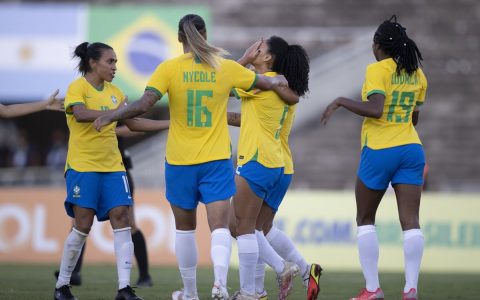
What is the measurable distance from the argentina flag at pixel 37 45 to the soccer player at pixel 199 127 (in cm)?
1770

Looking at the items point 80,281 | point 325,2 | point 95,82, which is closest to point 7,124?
point 325,2

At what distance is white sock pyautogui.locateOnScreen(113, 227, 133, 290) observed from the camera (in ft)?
30.5

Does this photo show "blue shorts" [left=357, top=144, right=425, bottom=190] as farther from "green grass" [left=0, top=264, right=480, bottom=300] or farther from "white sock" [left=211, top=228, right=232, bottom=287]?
"green grass" [left=0, top=264, right=480, bottom=300]

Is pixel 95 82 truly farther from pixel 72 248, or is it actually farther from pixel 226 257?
pixel 226 257

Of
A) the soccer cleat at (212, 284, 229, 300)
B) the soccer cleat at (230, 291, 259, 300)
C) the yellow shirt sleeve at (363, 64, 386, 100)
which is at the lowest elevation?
the soccer cleat at (230, 291, 259, 300)

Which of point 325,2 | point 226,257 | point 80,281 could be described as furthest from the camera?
point 325,2

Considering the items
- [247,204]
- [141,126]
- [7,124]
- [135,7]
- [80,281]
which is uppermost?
[135,7]

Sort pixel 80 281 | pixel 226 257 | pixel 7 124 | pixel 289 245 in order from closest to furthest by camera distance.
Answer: pixel 226 257, pixel 289 245, pixel 80 281, pixel 7 124

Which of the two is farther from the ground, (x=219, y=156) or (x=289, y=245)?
(x=219, y=156)

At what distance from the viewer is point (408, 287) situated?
29.2 ft

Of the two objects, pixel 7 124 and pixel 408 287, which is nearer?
Answer: pixel 408 287

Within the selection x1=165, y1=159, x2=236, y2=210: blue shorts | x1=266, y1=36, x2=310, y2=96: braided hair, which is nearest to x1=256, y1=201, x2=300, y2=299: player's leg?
x1=165, y1=159, x2=236, y2=210: blue shorts

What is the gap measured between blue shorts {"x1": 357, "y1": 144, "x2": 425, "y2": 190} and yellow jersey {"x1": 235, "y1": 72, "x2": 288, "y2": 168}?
0.84m

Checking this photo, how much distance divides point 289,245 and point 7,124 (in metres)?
24.6
